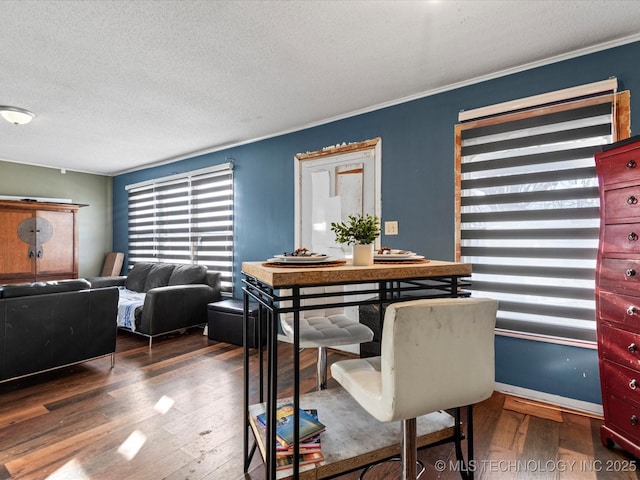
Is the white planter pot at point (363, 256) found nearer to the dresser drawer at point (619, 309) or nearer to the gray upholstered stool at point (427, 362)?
the gray upholstered stool at point (427, 362)

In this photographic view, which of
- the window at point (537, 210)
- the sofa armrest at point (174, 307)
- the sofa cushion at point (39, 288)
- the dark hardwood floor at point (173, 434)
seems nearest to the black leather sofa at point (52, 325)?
the sofa cushion at point (39, 288)

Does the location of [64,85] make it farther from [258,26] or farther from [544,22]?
[544,22]

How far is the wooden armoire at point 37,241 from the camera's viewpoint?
4.73 meters

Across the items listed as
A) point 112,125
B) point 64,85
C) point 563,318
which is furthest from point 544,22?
point 112,125

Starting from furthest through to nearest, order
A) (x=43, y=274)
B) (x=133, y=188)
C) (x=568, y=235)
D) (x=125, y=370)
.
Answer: (x=133, y=188)
(x=43, y=274)
(x=125, y=370)
(x=568, y=235)

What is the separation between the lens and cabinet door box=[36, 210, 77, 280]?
5.05 meters

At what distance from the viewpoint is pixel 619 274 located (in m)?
1.75

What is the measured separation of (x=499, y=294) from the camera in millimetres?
2615

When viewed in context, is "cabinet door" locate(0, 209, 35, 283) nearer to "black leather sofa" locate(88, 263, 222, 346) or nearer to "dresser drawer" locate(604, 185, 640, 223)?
"black leather sofa" locate(88, 263, 222, 346)

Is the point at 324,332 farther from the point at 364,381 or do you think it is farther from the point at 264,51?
the point at 264,51

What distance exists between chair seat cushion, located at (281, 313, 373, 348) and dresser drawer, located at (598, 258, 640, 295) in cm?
133

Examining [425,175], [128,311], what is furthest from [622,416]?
[128,311]

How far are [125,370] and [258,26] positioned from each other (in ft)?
10.0

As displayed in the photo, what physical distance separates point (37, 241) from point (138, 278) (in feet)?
5.08
